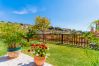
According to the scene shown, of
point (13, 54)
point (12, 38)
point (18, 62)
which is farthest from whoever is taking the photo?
point (12, 38)

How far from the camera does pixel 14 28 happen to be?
765 cm

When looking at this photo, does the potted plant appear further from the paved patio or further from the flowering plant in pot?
the flowering plant in pot

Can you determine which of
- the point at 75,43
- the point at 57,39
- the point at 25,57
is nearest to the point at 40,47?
the point at 25,57

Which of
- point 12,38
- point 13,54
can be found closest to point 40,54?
point 13,54

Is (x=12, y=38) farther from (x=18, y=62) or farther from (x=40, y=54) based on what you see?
(x=40, y=54)

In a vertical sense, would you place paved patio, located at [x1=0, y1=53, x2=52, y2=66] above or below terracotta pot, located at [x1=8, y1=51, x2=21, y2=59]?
below

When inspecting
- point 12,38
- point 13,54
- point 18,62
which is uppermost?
point 12,38

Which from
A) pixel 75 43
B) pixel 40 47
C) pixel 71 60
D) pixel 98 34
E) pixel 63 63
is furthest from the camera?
pixel 75 43

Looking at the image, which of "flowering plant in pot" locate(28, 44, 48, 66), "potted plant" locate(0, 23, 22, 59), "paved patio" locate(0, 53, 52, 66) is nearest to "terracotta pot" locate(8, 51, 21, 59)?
"potted plant" locate(0, 23, 22, 59)

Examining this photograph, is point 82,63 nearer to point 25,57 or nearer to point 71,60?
point 71,60

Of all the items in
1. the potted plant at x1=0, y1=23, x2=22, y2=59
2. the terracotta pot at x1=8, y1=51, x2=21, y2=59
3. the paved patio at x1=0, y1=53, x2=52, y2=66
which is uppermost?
the potted plant at x1=0, y1=23, x2=22, y2=59

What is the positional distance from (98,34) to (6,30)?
5323 mm

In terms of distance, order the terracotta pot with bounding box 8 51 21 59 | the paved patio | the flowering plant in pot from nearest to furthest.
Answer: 1. the flowering plant in pot
2. the paved patio
3. the terracotta pot with bounding box 8 51 21 59

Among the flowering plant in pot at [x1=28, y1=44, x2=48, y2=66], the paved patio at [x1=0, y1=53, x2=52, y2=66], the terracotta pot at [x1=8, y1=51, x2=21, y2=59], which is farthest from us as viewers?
the terracotta pot at [x1=8, y1=51, x2=21, y2=59]
